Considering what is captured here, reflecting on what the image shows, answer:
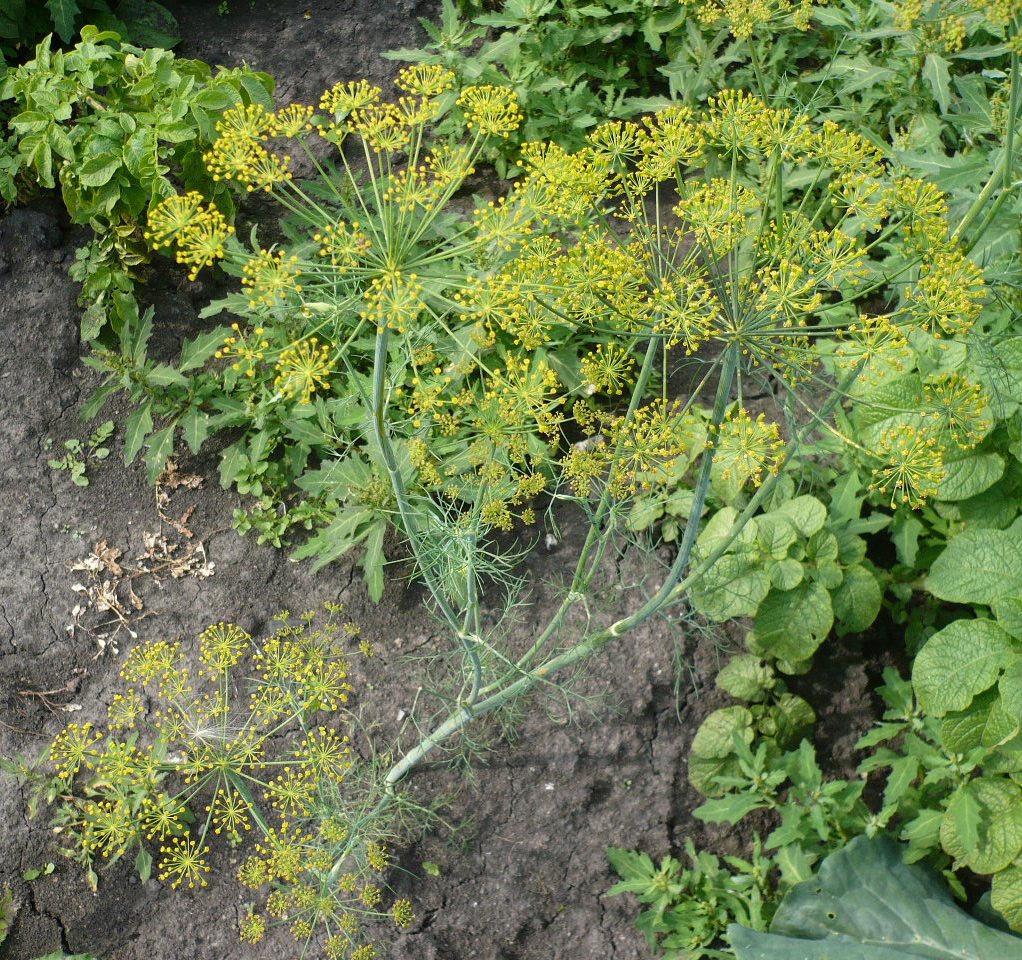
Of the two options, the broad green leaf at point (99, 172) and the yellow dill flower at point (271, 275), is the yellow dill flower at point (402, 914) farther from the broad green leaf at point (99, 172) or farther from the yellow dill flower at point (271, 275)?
the broad green leaf at point (99, 172)

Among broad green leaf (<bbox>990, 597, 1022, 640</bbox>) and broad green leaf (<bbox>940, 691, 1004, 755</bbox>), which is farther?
broad green leaf (<bbox>940, 691, 1004, 755</bbox>)

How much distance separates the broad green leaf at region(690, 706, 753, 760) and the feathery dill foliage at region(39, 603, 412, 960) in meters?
1.30

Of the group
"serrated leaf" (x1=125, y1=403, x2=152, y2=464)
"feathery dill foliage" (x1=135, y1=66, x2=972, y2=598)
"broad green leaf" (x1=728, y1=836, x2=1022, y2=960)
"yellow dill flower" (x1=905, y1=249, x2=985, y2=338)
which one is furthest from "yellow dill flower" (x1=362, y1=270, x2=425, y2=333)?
"broad green leaf" (x1=728, y1=836, x2=1022, y2=960)

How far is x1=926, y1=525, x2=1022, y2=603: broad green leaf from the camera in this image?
3.46 meters

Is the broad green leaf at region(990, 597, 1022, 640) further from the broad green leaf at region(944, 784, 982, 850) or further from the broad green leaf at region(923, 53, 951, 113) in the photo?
the broad green leaf at region(923, 53, 951, 113)

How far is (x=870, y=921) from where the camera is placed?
138 inches

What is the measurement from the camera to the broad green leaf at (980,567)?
11.3ft

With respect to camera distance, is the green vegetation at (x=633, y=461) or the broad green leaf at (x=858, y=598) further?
the broad green leaf at (x=858, y=598)

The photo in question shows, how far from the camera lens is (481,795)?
404cm

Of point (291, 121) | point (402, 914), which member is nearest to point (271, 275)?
point (291, 121)

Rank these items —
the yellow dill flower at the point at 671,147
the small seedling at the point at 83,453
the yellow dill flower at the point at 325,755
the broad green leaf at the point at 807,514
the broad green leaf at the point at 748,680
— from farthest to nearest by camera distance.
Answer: the small seedling at the point at 83,453 → the broad green leaf at the point at 748,680 → the broad green leaf at the point at 807,514 → the yellow dill flower at the point at 325,755 → the yellow dill flower at the point at 671,147

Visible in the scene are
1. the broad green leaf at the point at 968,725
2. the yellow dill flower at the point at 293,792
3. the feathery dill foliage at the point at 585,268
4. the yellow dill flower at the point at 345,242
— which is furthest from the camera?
the broad green leaf at the point at 968,725

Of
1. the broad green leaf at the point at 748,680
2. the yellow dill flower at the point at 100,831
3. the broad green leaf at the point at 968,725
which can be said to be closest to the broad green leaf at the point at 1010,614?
the broad green leaf at the point at 968,725

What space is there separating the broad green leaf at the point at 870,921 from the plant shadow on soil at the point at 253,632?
0.55 meters
